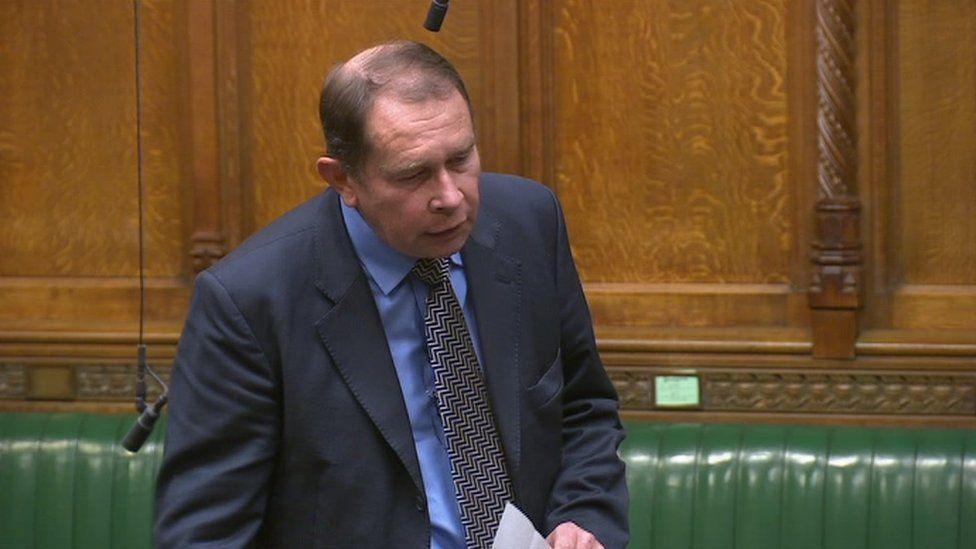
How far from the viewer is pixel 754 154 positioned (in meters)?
4.21

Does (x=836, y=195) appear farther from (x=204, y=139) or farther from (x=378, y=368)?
(x=378, y=368)

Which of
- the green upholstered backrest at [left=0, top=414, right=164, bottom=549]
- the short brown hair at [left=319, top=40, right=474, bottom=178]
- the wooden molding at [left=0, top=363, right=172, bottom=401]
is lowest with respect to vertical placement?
the green upholstered backrest at [left=0, top=414, right=164, bottom=549]

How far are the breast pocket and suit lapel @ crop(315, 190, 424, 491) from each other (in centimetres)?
19

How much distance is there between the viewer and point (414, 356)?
230 centimetres

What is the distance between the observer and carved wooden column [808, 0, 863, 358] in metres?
4.09

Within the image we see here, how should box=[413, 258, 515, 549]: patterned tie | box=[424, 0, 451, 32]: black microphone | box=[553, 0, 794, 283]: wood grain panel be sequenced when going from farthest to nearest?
1. box=[553, 0, 794, 283]: wood grain panel
2. box=[424, 0, 451, 32]: black microphone
3. box=[413, 258, 515, 549]: patterned tie

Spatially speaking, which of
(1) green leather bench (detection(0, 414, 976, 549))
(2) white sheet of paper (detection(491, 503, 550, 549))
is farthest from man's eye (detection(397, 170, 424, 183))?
(1) green leather bench (detection(0, 414, 976, 549))

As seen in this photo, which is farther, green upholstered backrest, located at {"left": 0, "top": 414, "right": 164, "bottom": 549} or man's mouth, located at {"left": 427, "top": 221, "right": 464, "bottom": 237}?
green upholstered backrest, located at {"left": 0, "top": 414, "right": 164, "bottom": 549}

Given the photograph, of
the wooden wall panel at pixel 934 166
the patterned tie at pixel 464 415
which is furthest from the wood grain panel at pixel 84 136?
the patterned tie at pixel 464 415

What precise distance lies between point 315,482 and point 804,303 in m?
2.19

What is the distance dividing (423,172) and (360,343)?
0.81ft

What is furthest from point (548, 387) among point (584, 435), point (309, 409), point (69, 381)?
point (69, 381)

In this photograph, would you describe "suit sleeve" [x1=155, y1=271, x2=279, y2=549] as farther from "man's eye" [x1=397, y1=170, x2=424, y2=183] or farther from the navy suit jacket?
"man's eye" [x1=397, y1=170, x2=424, y2=183]

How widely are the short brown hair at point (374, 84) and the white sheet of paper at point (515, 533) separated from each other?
0.47 m
